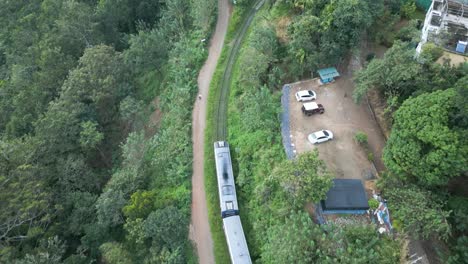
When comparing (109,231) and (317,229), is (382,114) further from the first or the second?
(109,231)

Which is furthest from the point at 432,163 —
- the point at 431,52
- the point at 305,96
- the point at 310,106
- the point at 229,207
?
the point at 229,207

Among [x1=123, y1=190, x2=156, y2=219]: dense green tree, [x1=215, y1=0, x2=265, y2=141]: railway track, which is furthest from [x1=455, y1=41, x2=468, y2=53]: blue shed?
[x1=123, y1=190, x2=156, y2=219]: dense green tree

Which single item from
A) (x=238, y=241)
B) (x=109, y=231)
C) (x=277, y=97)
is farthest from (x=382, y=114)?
(x=109, y=231)

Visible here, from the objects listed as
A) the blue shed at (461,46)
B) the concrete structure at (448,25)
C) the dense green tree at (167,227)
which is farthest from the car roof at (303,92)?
the dense green tree at (167,227)

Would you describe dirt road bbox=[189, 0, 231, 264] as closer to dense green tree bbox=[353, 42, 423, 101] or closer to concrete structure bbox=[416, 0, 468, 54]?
dense green tree bbox=[353, 42, 423, 101]

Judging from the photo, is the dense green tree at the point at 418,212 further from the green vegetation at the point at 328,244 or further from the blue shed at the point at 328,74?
the blue shed at the point at 328,74

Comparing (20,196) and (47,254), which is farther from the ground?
(20,196)

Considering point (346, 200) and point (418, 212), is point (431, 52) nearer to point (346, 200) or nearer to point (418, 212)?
point (418, 212)
